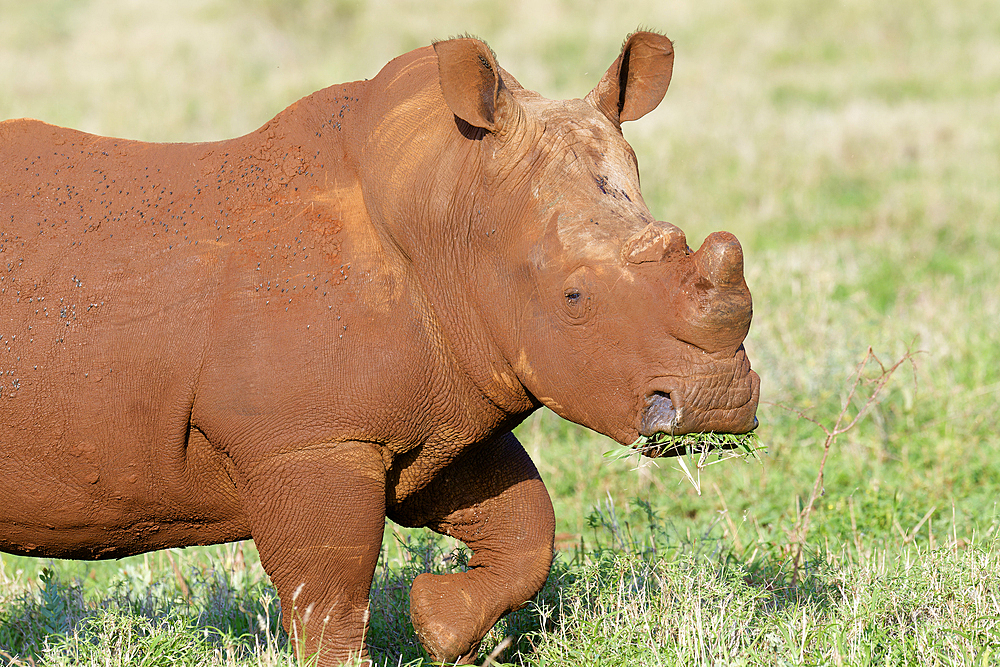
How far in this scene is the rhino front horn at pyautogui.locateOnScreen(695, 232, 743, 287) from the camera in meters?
2.70

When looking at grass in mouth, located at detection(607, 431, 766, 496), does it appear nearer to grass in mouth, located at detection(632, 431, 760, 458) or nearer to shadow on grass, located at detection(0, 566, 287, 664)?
grass in mouth, located at detection(632, 431, 760, 458)

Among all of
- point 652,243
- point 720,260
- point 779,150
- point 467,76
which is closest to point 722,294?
point 720,260

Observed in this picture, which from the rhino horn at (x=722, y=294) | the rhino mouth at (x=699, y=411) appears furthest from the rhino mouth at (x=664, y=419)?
the rhino horn at (x=722, y=294)

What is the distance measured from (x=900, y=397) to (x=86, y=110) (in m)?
11.7

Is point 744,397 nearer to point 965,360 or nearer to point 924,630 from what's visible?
point 924,630

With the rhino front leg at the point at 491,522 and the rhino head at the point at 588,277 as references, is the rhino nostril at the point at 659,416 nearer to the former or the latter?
the rhino head at the point at 588,277

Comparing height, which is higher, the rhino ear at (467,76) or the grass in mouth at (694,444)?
the rhino ear at (467,76)

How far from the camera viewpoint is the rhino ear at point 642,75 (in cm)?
328

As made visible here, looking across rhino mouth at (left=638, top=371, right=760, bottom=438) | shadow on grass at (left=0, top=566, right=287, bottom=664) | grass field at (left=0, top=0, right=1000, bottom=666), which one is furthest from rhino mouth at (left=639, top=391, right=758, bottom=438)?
shadow on grass at (left=0, top=566, right=287, bottom=664)

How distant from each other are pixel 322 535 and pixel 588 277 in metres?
1.03

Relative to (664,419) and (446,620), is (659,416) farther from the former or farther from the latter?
(446,620)

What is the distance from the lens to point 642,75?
131 inches

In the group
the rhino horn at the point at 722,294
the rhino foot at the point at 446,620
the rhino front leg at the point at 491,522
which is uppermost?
the rhino horn at the point at 722,294

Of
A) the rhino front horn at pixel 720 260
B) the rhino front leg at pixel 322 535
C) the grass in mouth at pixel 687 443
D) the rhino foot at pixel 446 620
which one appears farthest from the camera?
the rhino foot at pixel 446 620
